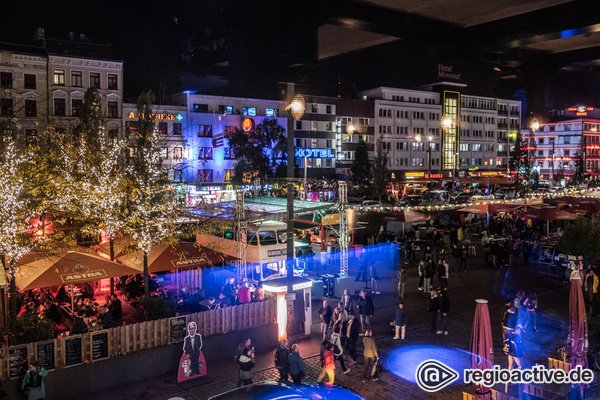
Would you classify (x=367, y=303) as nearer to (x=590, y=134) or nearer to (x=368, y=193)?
(x=368, y=193)

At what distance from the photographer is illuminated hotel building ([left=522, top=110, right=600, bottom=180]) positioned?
100 m

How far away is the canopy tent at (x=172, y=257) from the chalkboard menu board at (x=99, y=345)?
5.58m

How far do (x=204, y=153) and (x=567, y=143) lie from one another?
78.5 m

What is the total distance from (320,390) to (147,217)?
1107 cm

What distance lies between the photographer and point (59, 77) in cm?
4575

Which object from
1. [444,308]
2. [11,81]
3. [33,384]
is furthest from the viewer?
[11,81]

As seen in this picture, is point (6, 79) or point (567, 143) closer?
point (6, 79)

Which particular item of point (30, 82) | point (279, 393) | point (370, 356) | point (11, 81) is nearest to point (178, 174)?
point (30, 82)

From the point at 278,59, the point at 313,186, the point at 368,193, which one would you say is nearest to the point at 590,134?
the point at 368,193

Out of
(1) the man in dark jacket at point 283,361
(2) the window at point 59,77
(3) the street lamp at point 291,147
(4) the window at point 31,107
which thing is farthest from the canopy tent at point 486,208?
(2) the window at point 59,77

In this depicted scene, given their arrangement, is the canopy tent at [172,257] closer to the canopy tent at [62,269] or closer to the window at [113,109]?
the canopy tent at [62,269]

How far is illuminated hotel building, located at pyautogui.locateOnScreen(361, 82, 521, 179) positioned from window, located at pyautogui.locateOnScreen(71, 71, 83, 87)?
1533 inches

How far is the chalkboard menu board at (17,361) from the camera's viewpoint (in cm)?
1050

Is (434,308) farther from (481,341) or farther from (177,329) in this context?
(177,329)
